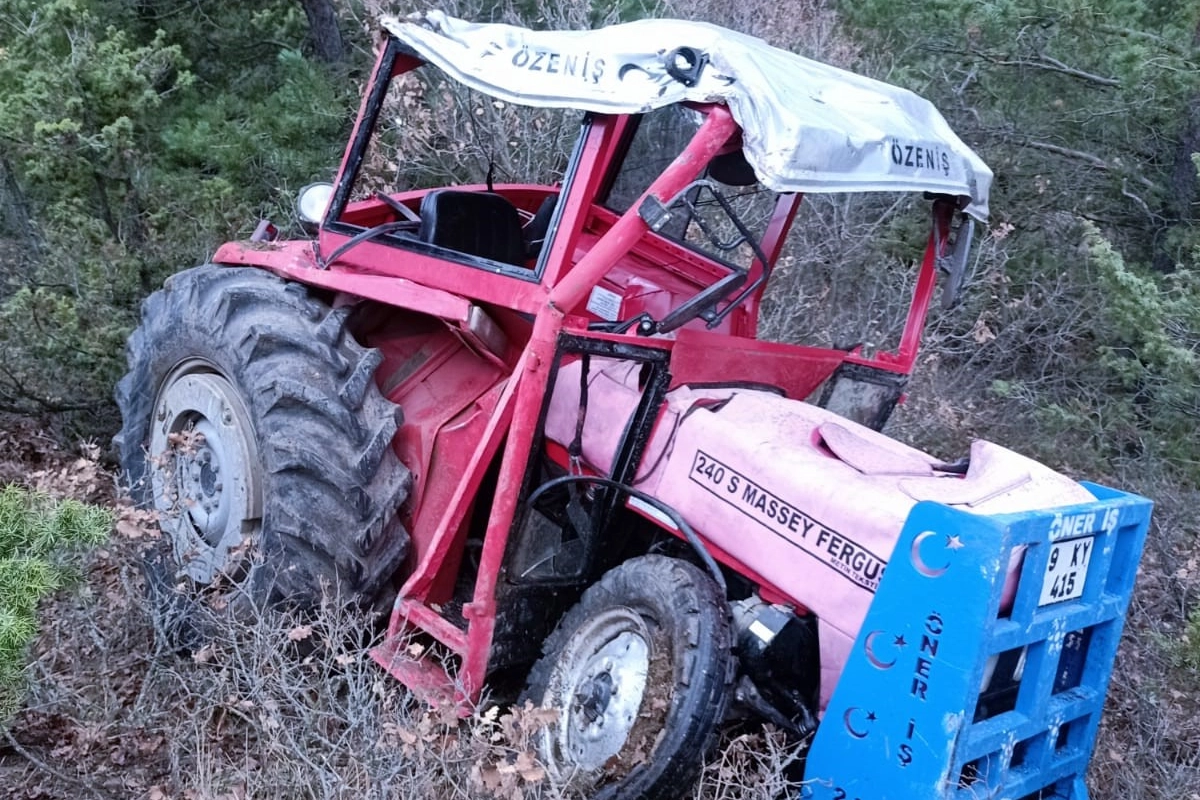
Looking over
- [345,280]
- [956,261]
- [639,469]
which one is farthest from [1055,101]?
[345,280]

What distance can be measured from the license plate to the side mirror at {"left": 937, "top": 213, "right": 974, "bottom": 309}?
1.34 meters

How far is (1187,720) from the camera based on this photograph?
13.5 feet

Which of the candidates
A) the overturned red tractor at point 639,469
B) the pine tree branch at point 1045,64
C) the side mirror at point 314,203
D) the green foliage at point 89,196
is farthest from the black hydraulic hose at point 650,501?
the pine tree branch at point 1045,64

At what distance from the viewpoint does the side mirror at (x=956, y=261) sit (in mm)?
3967

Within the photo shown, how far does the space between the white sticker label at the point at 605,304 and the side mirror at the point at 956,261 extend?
1227mm

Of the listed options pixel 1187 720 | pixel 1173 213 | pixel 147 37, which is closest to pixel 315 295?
pixel 1187 720

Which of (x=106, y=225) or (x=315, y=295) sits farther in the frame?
(x=106, y=225)

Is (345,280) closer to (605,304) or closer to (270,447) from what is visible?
(270,447)

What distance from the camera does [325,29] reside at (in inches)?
377

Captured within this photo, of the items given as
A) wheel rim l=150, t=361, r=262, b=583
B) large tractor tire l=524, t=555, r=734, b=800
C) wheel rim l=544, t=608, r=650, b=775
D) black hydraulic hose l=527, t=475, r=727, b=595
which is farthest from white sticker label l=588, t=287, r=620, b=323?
wheel rim l=150, t=361, r=262, b=583

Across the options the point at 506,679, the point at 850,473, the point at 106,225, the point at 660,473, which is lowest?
the point at 506,679

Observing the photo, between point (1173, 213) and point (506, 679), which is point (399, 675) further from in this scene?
point (1173, 213)

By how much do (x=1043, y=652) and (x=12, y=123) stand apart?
18.5 feet

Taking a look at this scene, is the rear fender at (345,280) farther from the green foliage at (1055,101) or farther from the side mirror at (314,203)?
the green foliage at (1055,101)
